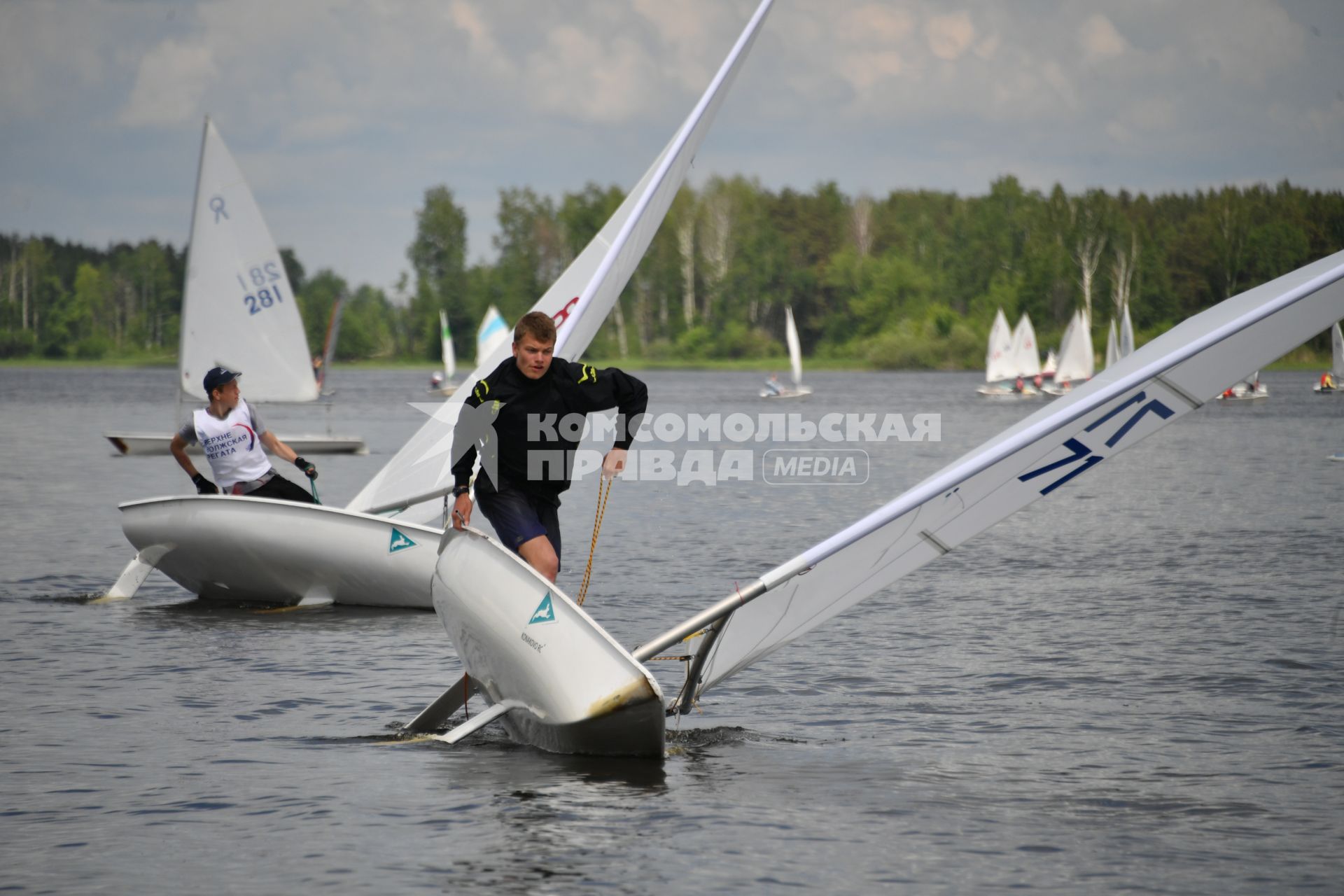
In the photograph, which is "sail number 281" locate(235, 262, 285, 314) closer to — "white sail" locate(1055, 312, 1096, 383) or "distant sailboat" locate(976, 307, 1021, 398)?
"white sail" locate(1055, 312, 1096, 383)

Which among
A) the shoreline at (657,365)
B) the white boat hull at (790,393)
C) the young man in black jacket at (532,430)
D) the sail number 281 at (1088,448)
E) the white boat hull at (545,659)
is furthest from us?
the shoreline at (657,365)

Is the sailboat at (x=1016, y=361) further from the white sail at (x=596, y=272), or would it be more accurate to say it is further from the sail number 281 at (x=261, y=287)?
the white sail at (x=596, y=272)

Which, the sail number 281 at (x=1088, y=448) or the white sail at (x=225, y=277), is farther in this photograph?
the white sail at (x=225, y=277)

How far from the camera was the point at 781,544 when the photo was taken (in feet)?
60.1

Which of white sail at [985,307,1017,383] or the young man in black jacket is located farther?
white sail at [985,307,1017,383]

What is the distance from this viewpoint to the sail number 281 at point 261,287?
25500 mm

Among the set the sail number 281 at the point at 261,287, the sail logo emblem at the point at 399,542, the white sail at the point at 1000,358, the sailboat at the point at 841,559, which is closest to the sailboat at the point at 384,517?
the sail logo emblem at the point at 399,542

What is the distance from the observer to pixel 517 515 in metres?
7.49

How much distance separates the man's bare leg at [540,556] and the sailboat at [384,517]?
3681 mm

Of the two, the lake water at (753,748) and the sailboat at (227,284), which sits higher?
the sailboat at (227,284)

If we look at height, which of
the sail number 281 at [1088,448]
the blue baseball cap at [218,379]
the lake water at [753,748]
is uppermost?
the blue baseball cap at [218,379]

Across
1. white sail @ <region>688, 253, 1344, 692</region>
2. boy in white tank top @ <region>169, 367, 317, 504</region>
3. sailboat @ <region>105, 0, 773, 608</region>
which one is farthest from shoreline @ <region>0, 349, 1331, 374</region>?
white sail @ <region>688, 253, 1344, 692</region>

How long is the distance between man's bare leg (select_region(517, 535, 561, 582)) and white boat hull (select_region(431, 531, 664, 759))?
0.74 feet

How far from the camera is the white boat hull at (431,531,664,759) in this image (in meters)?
6.99
